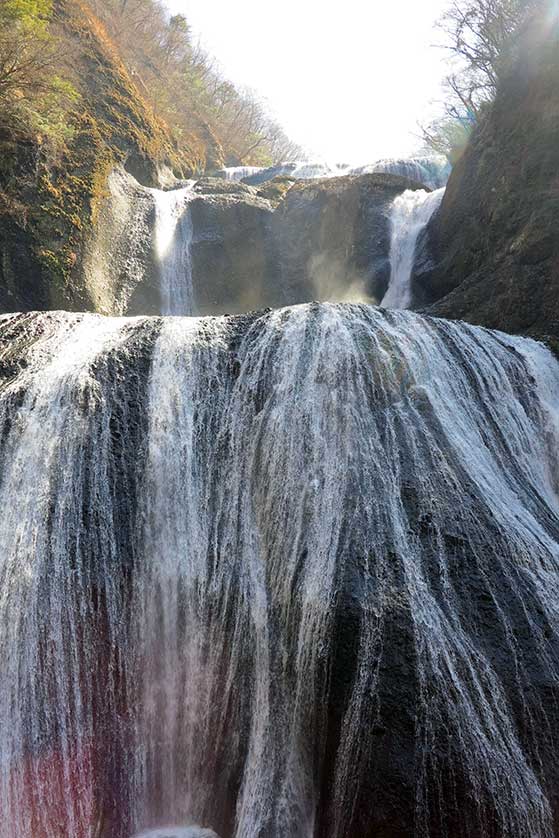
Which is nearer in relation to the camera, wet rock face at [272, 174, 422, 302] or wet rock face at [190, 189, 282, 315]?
wet rock face at [272, 174, 422, 302]

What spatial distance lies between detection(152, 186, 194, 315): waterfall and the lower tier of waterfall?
6441mm

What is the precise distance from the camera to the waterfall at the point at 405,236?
464 inches

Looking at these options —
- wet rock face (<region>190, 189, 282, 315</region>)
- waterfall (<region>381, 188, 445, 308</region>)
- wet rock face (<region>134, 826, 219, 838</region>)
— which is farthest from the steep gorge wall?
wet rock face (<region>134, 826, 219, 838</region>)

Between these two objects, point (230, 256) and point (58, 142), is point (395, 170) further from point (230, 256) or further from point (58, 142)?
point (58, 142)

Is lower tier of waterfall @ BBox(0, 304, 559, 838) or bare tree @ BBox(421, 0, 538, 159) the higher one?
bare tree @ BBox(421, 0, 538, 159)

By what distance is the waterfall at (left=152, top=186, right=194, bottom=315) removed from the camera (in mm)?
12773

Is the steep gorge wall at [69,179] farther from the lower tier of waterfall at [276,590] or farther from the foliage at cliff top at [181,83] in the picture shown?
the foliage at cliff top at [181,83]

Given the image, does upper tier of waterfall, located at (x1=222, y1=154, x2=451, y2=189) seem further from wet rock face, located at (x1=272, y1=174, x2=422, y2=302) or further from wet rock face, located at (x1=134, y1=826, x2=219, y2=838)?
wet rock face, located at (x1=134, y1=826, x2=219, y2=838)

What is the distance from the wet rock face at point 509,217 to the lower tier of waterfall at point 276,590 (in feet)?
8.69

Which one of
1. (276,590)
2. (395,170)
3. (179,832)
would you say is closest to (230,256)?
(395,170)

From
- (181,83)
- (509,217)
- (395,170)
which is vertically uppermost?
(181,83)

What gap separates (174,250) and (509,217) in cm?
754

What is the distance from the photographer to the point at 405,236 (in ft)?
40.8

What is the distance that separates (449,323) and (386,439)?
260 cm
